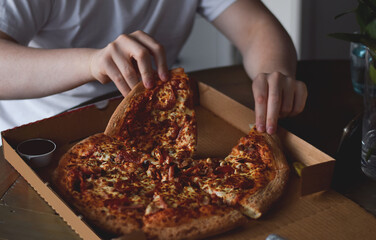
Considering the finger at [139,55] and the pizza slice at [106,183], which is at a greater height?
the finger at [139,55]

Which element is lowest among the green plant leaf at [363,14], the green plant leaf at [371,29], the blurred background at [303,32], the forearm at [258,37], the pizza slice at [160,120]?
the blurred background at [303,32]

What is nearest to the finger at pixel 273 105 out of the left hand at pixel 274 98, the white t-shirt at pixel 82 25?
the left hand at pixel 274 98

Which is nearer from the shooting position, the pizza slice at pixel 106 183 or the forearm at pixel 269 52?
the pizza slice at pixel 106 183

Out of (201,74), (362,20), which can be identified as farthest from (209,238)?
(201,74)

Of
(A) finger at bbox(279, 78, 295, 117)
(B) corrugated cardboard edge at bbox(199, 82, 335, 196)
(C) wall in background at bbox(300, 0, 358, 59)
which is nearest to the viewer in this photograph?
(B) corrugated cardboard edge at bbox(199, 82, 335, 196)

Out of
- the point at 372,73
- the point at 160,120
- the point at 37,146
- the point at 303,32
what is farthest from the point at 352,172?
the point at 303,32

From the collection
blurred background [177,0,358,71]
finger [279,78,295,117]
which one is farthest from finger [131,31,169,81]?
blurred background [177,0,358,71]

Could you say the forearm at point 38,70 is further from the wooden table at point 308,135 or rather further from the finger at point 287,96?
the finger at point 287,96

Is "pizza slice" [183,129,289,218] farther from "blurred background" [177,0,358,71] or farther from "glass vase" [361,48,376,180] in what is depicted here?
"blurred background" [177,0,358,71]
